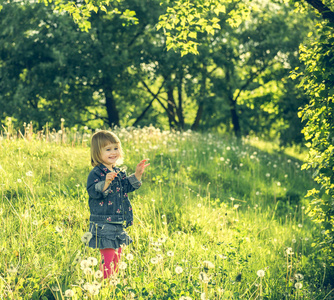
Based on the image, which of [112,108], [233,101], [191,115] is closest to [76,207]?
[112,108]

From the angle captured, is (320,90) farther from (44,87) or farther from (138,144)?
(44,87)

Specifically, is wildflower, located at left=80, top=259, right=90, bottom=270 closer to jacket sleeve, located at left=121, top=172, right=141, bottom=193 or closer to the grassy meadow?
the grassy meadow

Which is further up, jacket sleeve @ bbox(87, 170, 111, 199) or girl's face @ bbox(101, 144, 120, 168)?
girl's face @ bbox(101, 144, 120, 168)

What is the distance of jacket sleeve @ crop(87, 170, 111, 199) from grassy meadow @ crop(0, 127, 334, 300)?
0.47 m

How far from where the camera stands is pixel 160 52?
16031mm

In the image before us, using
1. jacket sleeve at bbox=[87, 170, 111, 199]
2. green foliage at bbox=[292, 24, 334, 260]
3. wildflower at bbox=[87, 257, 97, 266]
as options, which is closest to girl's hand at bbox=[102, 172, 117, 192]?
jacket sleeve at bbox=[87, 170, 111, 199]

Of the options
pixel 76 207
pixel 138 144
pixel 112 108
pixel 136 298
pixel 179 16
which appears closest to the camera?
pixel 136 298

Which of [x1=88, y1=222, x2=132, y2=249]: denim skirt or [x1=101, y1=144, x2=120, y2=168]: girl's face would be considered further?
[x1=101, y1=144, x2=120, y2=168]: girl's face

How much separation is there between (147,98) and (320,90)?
57.9ft

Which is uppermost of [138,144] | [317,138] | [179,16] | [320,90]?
[179,16]

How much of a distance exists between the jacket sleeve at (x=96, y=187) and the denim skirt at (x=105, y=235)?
0.91 feet

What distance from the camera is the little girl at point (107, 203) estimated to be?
3504mm

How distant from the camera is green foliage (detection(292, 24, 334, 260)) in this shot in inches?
157

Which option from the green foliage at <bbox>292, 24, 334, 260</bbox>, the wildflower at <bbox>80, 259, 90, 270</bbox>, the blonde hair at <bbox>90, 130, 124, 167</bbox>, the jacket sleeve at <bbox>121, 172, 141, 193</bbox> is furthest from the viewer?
the green foliage at <bbox>292, 24, 334, 260</bbox>
